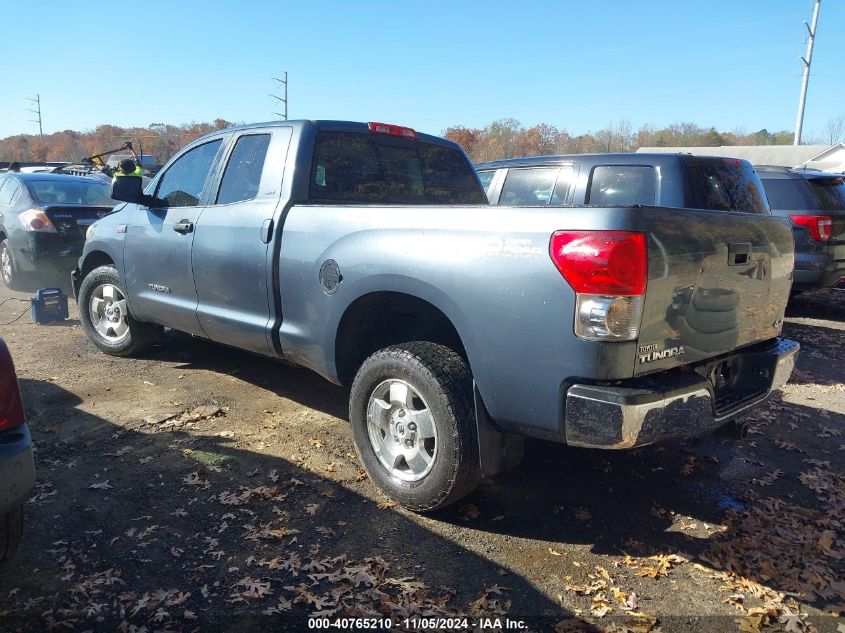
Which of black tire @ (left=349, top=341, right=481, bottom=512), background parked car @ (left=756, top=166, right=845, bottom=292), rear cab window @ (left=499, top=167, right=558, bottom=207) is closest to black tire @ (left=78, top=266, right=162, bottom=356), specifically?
black tire @ (left=349, top=341, right=481, bottom=512)

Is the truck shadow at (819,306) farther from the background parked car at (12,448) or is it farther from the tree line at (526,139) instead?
the tree line at (526,139)

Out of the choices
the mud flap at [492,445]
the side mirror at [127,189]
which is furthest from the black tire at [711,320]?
the side mirror at [127,189]

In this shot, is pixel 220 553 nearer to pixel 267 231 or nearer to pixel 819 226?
pixel 267 231

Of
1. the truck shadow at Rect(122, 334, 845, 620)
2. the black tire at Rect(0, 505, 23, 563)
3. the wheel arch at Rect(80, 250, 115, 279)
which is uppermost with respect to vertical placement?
the wheel arch at Rect(80, 250, 115, 279)

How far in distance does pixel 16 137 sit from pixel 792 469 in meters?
112

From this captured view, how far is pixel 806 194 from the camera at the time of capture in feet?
27.2

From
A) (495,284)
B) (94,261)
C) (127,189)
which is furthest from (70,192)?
(495,284)

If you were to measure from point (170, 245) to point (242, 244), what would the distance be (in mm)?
1053

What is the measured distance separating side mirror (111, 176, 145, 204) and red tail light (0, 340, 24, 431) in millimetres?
2868

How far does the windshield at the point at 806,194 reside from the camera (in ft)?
27.0

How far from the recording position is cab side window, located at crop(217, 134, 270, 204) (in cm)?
445

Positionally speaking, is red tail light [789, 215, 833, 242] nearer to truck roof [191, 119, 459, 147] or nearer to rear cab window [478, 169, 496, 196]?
rear cab window [478, 169, 496, 196]

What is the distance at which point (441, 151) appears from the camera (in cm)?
503

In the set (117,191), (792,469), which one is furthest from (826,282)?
(117,191)
